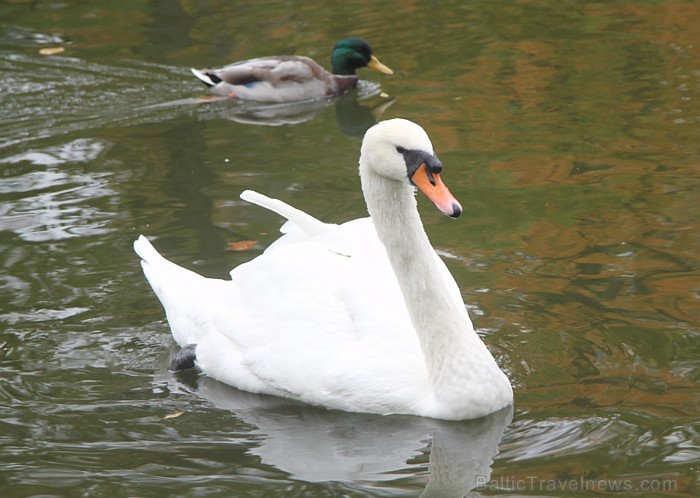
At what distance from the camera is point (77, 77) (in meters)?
12.2

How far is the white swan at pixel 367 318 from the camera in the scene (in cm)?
539

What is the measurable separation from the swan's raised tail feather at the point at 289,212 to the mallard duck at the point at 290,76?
546cm

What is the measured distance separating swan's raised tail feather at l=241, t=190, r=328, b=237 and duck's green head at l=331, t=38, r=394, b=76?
5.85 m

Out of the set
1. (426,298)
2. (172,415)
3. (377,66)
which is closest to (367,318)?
(426,298)

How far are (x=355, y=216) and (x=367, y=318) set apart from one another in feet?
8.54

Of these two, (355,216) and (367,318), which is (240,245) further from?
(367,318)

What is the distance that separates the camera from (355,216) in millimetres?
8242

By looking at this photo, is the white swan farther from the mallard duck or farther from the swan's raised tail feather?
the mallard duck

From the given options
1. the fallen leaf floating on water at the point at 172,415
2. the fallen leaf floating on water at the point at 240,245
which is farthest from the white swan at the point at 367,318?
the fallen leaf floating on water at the point at 240,245

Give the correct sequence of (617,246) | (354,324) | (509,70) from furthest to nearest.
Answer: (509,70) < (617,246) < (354,324)

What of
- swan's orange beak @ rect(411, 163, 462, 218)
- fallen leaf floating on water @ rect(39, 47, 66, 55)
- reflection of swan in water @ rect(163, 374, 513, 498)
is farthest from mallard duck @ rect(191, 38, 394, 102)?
→ swan's orange beak @ rect(411, 163, 462, 218)

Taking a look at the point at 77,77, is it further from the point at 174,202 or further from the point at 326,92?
the point at 174,202

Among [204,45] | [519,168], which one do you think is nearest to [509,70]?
[519,168]

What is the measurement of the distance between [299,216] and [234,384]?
0.94 m
